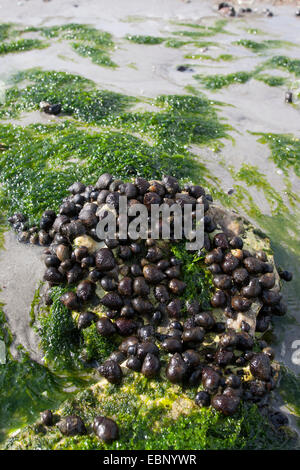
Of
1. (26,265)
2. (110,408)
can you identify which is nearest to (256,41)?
(26,265)

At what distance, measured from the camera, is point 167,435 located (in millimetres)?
3756

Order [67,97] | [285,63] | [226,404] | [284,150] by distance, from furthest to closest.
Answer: [285,63] < [67,97] < [284,150] < [226,404]

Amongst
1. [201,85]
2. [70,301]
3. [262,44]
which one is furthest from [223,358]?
[262,44]

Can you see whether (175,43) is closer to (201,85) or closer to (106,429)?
(201,85)

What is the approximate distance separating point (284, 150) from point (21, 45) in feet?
26.3

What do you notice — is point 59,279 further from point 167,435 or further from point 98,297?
point 167,435

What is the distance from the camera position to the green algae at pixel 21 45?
11416 millimetres

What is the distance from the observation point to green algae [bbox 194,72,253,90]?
9.98 meters

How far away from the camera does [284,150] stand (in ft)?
26.6

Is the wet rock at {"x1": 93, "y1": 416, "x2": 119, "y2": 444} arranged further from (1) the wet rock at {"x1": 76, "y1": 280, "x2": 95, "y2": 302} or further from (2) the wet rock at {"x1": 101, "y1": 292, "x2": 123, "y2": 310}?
(1) the wet rock at {"x1": 76, "y1": 280, "x2": 95, "y2": 302}

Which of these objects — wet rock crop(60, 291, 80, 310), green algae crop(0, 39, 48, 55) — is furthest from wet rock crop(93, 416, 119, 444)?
green algae crop(0, 39, 48, 55)

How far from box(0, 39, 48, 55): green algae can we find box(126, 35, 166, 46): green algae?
8.08 ft

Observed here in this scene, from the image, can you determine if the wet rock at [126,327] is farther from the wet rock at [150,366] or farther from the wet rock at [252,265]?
the wet rock at [252,265]

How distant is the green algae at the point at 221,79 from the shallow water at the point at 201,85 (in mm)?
134
